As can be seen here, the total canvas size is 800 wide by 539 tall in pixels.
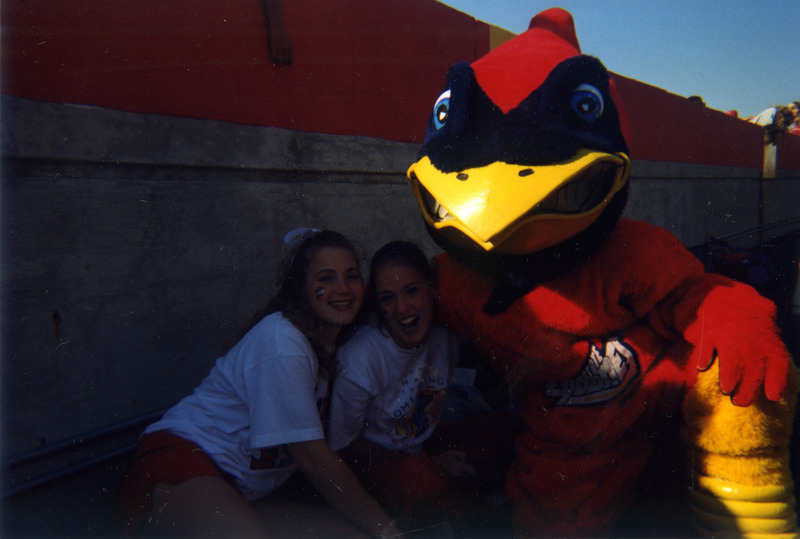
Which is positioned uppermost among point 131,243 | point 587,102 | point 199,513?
point 587,102

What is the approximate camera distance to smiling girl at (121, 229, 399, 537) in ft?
5.06

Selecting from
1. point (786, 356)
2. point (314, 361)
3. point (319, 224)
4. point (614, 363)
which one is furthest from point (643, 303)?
point (319, 224)

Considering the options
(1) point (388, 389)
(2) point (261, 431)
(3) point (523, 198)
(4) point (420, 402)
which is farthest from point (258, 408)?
(3) point (523, 198)

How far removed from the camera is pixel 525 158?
4.83ft

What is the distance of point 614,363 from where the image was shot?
168 centimetres

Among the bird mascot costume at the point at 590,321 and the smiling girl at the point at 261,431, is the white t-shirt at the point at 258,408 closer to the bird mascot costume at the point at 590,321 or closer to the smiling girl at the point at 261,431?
the smiling girl at the point at 261,431

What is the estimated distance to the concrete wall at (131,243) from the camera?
1779 mm

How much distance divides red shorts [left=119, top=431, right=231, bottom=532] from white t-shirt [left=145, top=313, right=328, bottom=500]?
6cm

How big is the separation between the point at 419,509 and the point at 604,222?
132cm

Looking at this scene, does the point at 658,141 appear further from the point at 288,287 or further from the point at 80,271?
the point at 80,271

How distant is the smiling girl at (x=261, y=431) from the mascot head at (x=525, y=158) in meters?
0.52

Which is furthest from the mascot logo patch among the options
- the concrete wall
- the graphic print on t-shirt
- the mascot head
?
the concrete wall

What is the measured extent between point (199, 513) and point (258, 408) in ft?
1.10

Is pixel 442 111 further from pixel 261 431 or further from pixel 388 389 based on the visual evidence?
pixel 261 431
